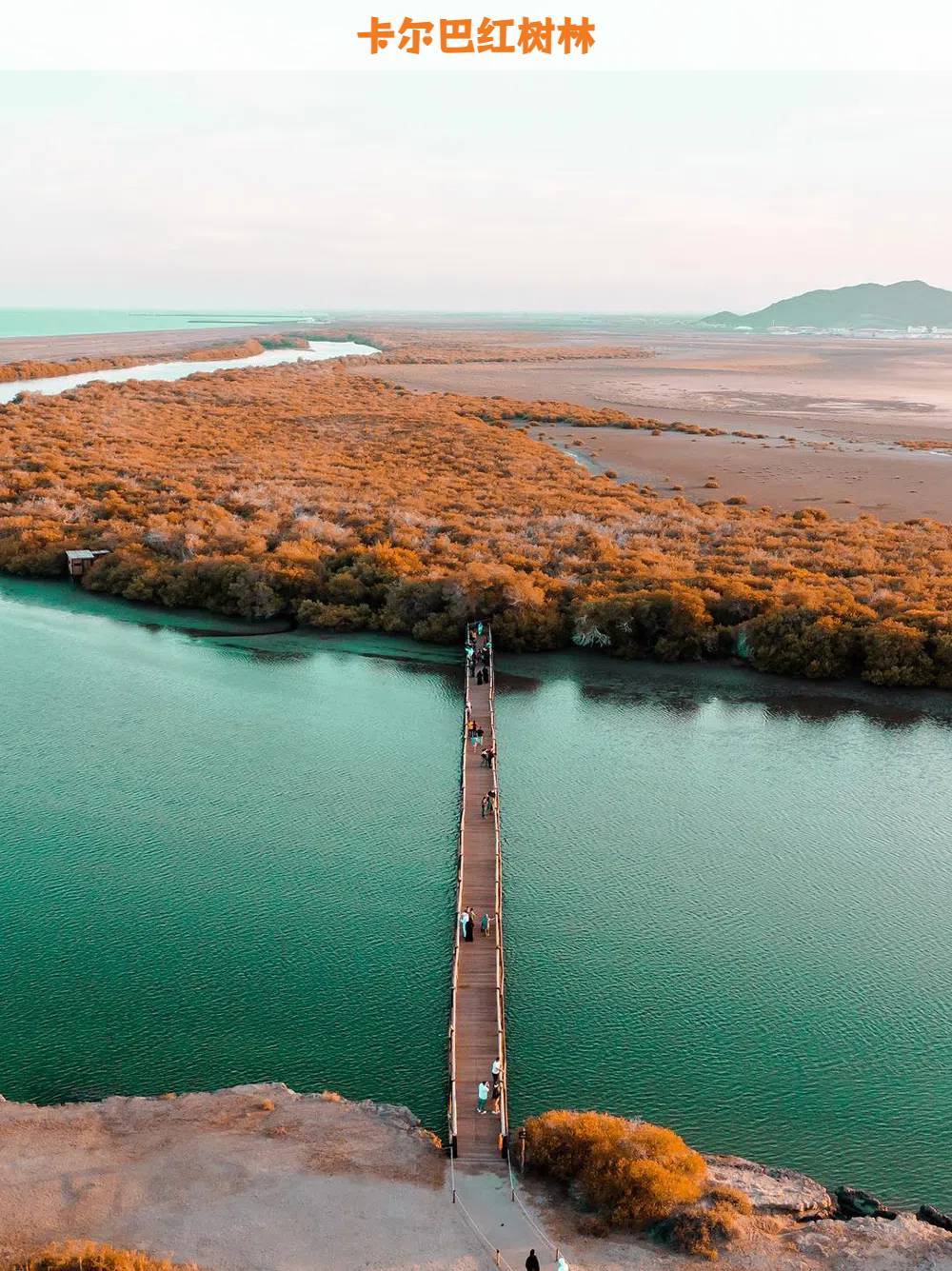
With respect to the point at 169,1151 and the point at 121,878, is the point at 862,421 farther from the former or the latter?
the point at 169,1151

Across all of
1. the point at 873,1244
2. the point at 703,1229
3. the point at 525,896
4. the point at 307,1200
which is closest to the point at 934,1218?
the point at 873,1244

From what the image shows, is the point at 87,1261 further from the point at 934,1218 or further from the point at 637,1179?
the point at 934,1218

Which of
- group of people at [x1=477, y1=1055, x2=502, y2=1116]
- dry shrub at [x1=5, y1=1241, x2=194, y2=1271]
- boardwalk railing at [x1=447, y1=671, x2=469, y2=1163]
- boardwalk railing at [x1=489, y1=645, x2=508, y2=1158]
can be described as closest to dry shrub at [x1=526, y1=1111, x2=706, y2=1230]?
boardwalk railing at [x1=489, y1=645, x2=508, y2=1158]

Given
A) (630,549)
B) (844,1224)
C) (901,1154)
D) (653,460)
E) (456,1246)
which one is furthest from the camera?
(653,460)

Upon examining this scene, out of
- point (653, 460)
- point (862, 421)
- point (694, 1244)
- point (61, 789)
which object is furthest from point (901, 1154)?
point (862, 421)

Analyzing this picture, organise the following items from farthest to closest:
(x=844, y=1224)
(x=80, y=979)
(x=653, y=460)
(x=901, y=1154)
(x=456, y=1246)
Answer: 1. (x=653, y=460)
2. (x=80, y=979)
3. (x=901, y=1154)
4. (x=844, y=1224)
5. (x=456, y=1246)

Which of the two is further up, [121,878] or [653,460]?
[653,460]
